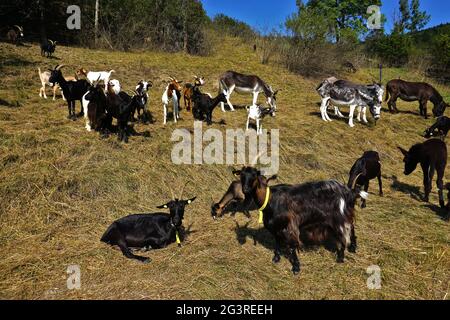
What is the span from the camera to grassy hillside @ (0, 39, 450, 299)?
514 centimetres

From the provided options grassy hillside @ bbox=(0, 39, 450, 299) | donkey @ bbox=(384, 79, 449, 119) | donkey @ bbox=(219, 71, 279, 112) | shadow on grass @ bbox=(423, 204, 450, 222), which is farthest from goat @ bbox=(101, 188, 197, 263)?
donkey @ bbox=(384, 79, 449, 119)

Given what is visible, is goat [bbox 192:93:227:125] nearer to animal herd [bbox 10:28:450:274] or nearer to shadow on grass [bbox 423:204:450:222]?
animal herd [bbox 10:28:450:274]

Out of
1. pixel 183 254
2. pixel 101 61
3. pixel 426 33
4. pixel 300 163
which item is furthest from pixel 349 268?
pixel 426 33

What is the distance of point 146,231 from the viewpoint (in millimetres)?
6188

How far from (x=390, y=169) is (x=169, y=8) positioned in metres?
21.5

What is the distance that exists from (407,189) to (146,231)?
287 inches

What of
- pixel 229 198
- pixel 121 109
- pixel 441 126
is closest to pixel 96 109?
pixel 121 109

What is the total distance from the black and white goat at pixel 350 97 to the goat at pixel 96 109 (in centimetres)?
840

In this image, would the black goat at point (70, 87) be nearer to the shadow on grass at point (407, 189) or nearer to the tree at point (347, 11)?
the shadow on grass at point (407, 189)

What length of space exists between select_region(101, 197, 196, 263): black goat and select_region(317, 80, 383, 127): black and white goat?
971cm

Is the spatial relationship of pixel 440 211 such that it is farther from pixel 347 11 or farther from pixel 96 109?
pixel 347 11

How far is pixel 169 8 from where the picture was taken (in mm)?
26609

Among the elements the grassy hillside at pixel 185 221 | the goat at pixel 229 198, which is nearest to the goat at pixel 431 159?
the grassy hillside at pixel 185 221

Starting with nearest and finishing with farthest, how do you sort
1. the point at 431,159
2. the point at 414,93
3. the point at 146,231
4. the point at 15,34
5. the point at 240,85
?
the point at 146,231, the point at 431,159, the point at 240,85, the point at 414,93, the point at 15,34
